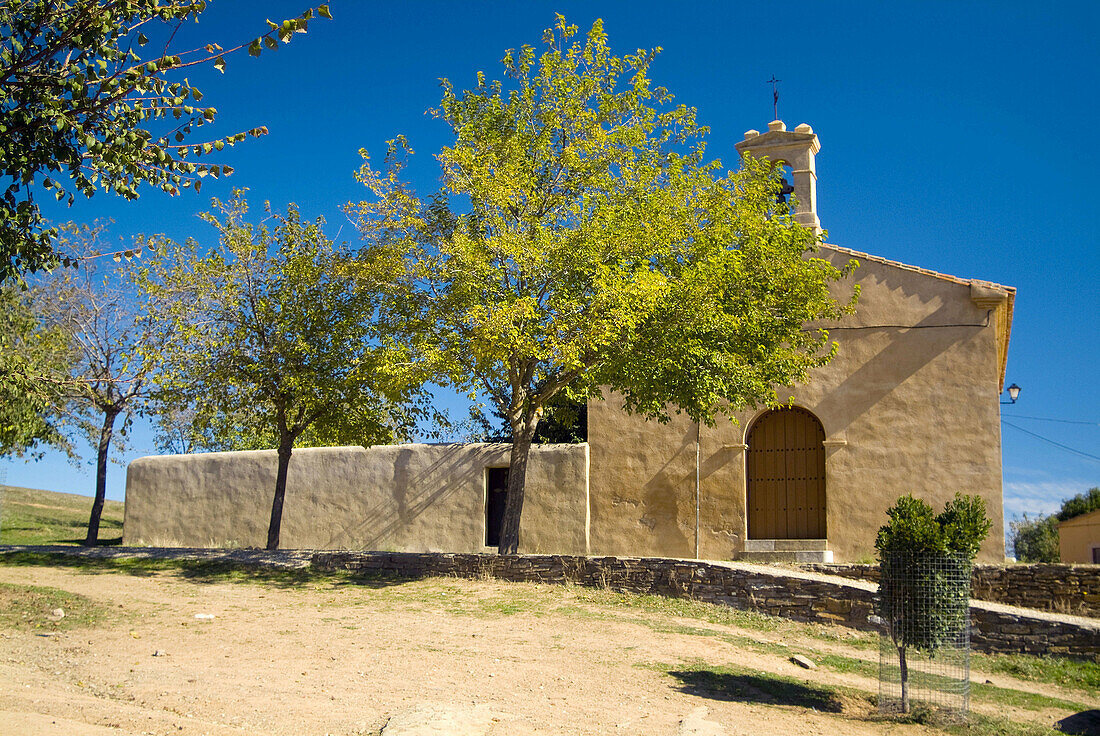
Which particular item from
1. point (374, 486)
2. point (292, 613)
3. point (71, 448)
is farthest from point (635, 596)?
point (71, 448)

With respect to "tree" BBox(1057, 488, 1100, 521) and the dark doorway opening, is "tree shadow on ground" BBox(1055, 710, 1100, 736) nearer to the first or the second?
the dark doorway opening

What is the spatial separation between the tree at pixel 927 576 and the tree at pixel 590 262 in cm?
502

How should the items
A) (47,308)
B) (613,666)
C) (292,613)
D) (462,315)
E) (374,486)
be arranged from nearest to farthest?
1. (613,666)
2. (292,613)
3. (462,315)
4. (374,486)
5. (47,308)

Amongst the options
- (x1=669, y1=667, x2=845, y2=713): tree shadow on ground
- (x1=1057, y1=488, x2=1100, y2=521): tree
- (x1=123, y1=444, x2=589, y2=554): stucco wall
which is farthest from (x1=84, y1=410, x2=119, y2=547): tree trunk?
(x1=1057, y1=488, x2=1100, y2=521): tree

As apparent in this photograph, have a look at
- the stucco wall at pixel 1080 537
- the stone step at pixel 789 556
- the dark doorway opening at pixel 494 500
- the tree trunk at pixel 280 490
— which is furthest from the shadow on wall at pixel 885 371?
the stucco wall at pixel 1080 537

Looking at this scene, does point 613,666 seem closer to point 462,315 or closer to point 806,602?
point 806,602

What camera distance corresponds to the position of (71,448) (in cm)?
2300

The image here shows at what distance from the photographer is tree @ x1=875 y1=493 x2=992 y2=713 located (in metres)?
8.32

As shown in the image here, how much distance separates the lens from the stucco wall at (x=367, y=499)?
17.9 metres

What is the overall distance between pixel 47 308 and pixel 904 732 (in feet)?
65.3

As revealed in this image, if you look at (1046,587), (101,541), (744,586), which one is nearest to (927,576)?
(744,586)

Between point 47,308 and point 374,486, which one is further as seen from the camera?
point 47,308

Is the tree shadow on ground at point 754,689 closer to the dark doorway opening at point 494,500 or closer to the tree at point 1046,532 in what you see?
the dark doorway opening at point 494,500

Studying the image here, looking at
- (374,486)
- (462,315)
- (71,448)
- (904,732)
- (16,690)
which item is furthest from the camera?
(71,448)
